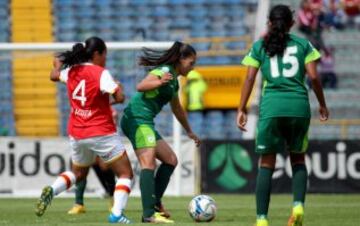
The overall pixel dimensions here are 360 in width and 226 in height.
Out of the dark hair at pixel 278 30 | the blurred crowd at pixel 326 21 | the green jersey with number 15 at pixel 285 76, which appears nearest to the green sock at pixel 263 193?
the green jersey with number 15 at pixel 285 76

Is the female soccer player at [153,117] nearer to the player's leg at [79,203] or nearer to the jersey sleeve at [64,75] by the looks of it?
the jersey sleeve at [64,75]

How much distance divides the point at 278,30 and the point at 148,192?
8.07 feet

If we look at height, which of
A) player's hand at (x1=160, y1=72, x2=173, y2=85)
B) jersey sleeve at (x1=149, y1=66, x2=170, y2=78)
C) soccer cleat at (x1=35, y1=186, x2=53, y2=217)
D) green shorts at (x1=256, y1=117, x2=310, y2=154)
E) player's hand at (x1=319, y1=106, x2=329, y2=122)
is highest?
jersey sleeve at (x1=149, y1=66, x2=170, y2=78)

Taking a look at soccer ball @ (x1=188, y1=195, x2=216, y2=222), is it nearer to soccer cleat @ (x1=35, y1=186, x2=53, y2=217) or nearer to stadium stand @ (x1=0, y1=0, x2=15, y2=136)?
soccer cleat @ (x1=35, y1=186, x2=53, y2=217)

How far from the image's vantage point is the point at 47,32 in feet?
82.3

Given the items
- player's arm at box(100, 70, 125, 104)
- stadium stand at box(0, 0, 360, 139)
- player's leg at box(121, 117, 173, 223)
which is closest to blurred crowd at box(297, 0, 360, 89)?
stadium stand at box(0, 0, 360, 139)

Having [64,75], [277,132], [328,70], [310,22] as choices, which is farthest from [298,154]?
[310,22]

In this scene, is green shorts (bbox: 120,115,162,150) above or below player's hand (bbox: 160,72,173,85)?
below

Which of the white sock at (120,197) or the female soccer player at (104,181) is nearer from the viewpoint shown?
the white sock at (120,197)

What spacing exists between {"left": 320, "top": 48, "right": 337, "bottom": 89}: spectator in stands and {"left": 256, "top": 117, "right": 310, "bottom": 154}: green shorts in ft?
45.5

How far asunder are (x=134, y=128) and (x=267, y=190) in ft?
6.94

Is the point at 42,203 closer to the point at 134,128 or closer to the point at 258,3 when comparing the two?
the point at 134,128

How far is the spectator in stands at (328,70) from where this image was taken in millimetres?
23219

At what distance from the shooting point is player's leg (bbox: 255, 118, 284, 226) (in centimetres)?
934
